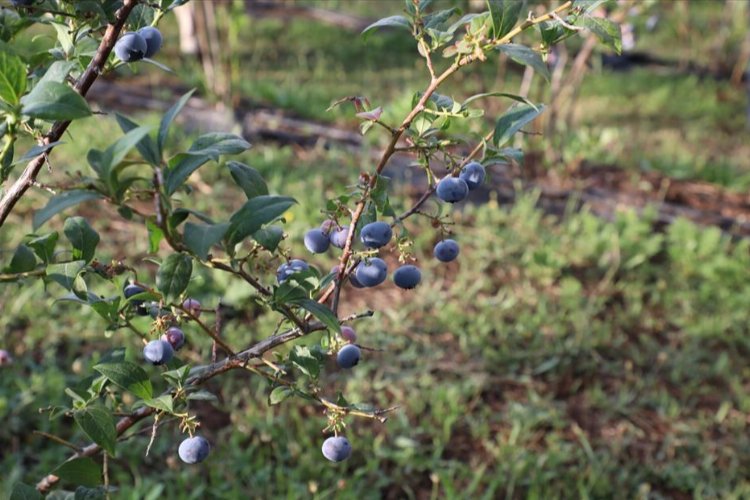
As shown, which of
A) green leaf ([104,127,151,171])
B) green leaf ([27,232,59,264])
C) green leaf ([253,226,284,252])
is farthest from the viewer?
green leaf ([27,232,59,264])

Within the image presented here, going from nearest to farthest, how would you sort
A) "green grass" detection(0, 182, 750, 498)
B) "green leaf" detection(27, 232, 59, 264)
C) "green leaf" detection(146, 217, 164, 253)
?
1. "green leaf" detection(146, 217, 164, 253)
2. "green leaf" detection(27, 232, 59, 264)
3. "green grass" detection(0, 182, 750, 498)

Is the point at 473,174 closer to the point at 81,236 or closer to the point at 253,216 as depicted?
the point at 253,216

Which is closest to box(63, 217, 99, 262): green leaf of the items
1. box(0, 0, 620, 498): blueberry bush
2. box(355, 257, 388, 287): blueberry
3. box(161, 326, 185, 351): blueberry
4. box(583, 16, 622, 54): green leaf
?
box(0, 0, 620, 498): blueberry bush

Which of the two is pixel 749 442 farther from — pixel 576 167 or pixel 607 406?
pixel 576 167

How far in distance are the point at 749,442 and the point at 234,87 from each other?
339 centimetres

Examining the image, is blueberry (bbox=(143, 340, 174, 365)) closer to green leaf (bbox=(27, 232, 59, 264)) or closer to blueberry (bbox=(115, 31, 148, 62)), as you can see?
green leaf (bbox=(27, 232, 59, 264))

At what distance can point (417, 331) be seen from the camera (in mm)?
2900

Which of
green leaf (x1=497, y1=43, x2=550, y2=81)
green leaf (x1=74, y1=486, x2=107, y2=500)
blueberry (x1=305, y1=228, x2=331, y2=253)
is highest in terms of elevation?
green leaf (x1=497, y1=43, x2=550, y2=81)

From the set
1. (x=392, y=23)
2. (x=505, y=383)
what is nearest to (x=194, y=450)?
(x=392, y=23)

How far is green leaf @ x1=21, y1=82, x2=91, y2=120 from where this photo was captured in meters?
0.89

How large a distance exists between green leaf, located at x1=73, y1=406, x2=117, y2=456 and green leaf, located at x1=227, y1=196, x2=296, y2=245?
1.17 feet

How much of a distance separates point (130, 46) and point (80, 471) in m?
0.64

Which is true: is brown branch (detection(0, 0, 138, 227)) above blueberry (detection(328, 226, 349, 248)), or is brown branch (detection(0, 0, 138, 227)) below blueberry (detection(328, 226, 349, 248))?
above

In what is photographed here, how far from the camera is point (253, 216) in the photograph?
0.95 meters
